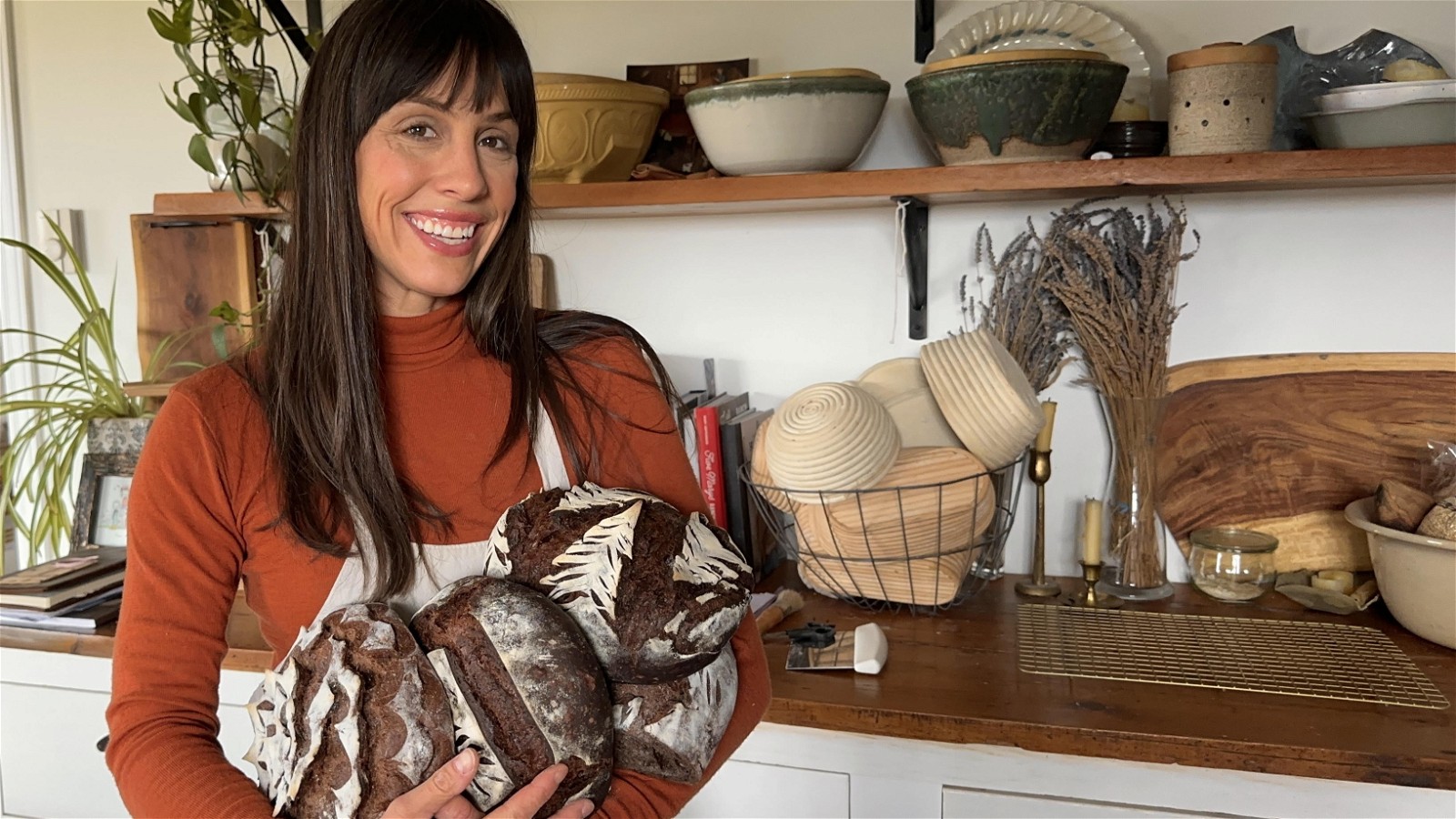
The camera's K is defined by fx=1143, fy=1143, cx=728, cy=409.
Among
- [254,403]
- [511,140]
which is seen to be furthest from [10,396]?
[511,140]

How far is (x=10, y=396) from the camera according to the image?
87.0 inches

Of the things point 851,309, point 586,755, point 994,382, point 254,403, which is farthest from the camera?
point 851,309

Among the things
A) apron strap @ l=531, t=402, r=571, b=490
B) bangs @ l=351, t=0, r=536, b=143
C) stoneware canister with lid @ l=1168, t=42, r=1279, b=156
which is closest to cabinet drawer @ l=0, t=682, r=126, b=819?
apron strap @ l=531, t=402, r=571, b=490

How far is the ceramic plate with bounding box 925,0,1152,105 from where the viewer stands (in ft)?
5.17

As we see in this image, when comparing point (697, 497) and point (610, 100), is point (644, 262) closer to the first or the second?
point (610, 100)

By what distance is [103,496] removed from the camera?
6.41ft

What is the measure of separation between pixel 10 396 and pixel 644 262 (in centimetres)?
131

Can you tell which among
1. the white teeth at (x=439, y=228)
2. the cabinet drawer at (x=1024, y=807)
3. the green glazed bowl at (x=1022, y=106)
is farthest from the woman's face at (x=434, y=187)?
the cabinet drawer at (x=1024, y=807)

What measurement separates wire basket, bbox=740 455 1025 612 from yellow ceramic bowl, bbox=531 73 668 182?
494 millimetres

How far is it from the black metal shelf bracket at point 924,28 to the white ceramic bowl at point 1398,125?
0.54m

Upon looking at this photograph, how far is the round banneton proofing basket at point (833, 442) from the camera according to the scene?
1444 millimetres

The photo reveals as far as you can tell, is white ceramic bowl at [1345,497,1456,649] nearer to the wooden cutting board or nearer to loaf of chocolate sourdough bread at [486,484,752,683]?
the wooden cutting board

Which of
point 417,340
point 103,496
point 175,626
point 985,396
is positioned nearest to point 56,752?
point 103,496

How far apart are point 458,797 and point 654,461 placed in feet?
1.22
